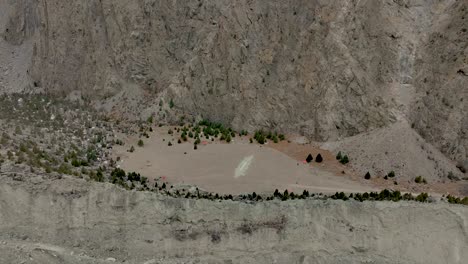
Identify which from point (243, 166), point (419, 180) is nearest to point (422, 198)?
point (419, 180)

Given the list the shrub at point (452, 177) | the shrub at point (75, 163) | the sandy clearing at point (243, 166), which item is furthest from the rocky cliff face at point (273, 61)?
the shrub at point (75, 163)

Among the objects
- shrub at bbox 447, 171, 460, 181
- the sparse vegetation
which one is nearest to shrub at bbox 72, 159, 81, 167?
the sparse vegetation

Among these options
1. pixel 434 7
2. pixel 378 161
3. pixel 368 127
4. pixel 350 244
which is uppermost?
pixel 434 7

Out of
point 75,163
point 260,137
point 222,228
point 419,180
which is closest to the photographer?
point 222,228

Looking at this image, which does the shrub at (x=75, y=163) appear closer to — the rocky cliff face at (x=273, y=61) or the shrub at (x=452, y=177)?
the rocky cliff face at (x=273, y=61)

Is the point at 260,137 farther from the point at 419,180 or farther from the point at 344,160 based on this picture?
the point at 419,180

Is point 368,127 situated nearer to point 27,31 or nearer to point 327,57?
point 327,57

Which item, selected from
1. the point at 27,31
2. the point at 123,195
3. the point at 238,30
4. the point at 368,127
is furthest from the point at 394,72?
the point at 27,31
